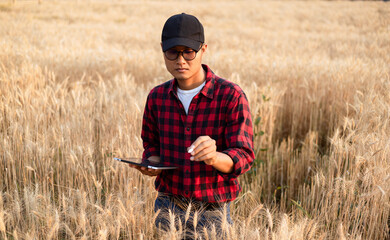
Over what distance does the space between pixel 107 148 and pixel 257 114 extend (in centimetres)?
159

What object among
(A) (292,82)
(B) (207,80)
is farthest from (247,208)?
(A) (292,82)

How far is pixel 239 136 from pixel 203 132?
8.5 inches

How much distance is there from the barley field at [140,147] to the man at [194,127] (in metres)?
0.15

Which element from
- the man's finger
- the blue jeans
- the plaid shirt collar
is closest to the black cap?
the plaid shirt collar

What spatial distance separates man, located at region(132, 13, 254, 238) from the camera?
1625 mm

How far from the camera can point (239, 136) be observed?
1.60 meters

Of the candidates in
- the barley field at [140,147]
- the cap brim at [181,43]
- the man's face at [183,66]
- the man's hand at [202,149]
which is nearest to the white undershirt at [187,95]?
the man's face at [183,66]

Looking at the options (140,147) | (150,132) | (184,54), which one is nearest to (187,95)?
(184,54)

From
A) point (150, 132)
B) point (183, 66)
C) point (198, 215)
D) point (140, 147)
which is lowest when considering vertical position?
point (198, 215)

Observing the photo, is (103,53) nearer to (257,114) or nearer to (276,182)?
(257,114)

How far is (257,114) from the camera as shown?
3549 millimetres

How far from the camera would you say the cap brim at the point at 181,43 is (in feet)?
5.23

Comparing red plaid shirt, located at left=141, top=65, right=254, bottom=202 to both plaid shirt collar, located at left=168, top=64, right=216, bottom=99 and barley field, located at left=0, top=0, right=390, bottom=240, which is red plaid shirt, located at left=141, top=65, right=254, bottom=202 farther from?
barley field, located at left=0, top=0, right=390, bottom=240

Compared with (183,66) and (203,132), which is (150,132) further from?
(183,66)
